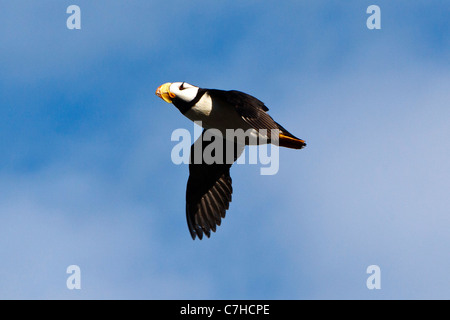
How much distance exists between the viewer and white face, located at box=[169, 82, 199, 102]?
14641mm

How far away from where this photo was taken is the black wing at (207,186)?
15.9 m

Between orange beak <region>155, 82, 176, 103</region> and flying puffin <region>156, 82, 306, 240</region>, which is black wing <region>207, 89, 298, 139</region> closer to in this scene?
flying puffin <region>156, 82, 306, 240</region>

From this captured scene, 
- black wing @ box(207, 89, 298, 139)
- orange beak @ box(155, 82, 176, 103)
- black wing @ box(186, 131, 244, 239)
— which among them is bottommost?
black wing @ box(186, 131, 244, 239)

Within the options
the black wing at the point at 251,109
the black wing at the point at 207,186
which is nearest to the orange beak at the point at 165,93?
the black wing at the point at 251,109

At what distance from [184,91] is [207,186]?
7.89 ft

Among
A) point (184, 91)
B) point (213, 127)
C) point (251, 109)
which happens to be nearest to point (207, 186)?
point (213, 127)

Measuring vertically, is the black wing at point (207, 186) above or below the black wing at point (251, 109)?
below

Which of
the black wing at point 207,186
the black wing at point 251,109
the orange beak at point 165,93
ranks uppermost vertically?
the orange beak at point 165,93

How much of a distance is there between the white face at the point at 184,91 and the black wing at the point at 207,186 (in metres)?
1.34

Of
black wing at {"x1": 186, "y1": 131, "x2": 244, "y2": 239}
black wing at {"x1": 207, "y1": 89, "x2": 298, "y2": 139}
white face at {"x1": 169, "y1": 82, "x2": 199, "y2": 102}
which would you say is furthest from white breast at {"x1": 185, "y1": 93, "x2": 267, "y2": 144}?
black wing at {"x1": 186, "y1": 131, "x2": 244, "y2": 239}

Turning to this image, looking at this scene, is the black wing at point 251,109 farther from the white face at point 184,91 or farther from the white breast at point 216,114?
the white face at point 184,91

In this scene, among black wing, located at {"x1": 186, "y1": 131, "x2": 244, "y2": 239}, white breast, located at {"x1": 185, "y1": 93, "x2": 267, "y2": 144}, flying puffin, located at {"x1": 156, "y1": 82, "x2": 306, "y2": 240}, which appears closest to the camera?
flying puffin, located at {"x1": 156, "y1": 82, "x2": 306, "y2": 240}

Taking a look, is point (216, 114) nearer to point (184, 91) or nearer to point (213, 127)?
point (213, 127)
